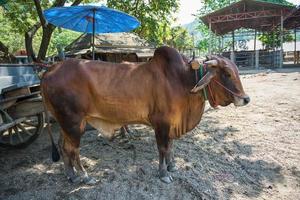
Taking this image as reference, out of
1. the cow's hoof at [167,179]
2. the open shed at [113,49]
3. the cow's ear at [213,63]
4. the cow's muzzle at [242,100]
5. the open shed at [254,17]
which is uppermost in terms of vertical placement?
the open shed at [254,17]

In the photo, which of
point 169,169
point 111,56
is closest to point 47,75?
point 169,169

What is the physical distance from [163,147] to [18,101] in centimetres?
223

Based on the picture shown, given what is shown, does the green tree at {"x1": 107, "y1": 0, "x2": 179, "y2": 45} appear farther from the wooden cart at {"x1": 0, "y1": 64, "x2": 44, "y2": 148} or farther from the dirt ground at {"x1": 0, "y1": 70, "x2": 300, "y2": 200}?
the wooden cart at {"x1": 0, "y1": 64, "x2": 44, "y2": 148}

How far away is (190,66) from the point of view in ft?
13.4

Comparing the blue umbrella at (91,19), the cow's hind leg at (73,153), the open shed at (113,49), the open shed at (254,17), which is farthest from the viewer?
the open shed at (254,17)

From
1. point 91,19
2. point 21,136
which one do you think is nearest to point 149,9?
point 91,19

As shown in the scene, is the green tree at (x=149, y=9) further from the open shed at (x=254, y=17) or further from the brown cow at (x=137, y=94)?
the open shed at (x=254, y=17)

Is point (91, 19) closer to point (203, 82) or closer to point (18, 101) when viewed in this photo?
point (18, 101)

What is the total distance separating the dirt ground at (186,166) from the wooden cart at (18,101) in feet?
0.76

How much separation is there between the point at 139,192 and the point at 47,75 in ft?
5.98

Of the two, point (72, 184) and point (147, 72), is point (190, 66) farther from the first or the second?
point (72, 184)

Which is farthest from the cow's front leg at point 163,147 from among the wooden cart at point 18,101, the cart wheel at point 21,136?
the cart wheel at point 21,136

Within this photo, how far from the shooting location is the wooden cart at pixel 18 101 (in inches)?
168

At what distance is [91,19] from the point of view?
6023mm
